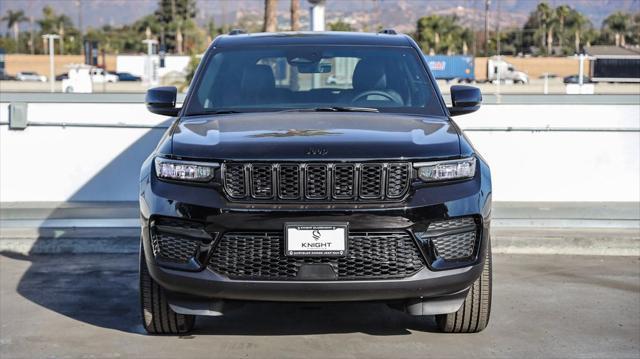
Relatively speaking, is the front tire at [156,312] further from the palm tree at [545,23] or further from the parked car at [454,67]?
the palm tree at [545,23]

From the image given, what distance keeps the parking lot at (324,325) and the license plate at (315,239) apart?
0.76 m

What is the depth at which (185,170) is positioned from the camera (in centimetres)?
534

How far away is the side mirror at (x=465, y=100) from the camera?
21.6 feet

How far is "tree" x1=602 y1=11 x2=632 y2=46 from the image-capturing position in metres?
111

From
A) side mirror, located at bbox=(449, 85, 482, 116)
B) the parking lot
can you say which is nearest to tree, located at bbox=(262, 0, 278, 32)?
the parking lot

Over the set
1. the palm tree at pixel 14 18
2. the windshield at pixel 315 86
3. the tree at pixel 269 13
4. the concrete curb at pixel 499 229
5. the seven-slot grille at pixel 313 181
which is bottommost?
the concrete curb at pixel 499 229

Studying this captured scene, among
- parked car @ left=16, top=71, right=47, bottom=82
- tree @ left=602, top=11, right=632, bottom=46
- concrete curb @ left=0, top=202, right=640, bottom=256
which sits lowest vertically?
parked car @ left=16, top=71, right=47, bottom=82

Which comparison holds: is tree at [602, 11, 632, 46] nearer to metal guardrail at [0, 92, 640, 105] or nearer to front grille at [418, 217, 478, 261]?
metal guardrail at [0, 92, 640, 105]

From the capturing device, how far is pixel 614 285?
7613 mm

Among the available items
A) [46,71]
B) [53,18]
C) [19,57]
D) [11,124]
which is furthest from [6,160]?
[53,18]

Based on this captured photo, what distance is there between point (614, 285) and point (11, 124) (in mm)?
6015

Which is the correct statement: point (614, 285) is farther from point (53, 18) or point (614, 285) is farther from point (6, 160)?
point (53, 18)

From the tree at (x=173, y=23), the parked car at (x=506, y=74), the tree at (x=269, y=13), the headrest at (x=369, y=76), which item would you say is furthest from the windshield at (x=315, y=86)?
the tree at (x=173, y=23)

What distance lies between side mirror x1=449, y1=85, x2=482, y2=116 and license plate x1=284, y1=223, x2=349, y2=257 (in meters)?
1.81
